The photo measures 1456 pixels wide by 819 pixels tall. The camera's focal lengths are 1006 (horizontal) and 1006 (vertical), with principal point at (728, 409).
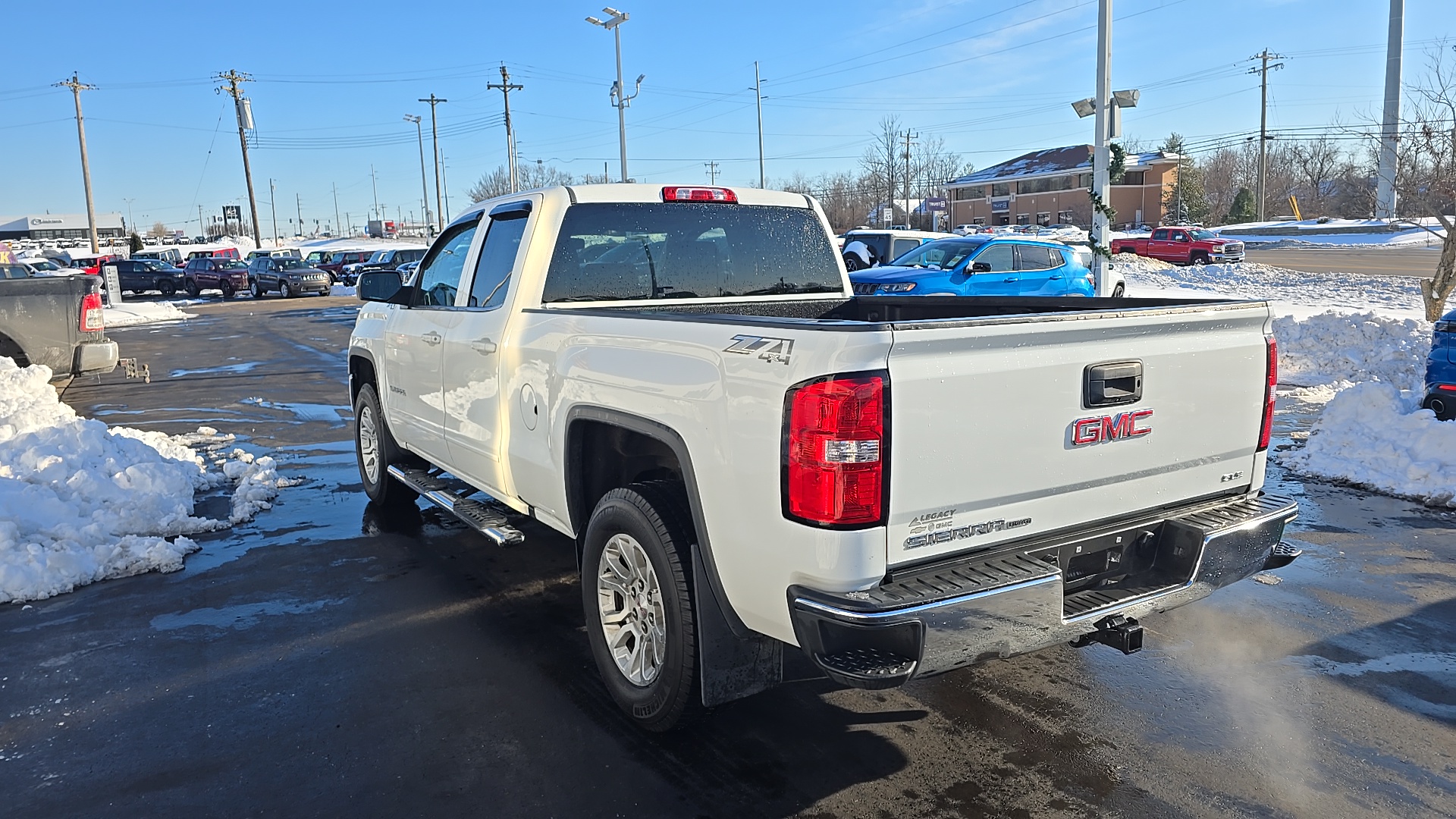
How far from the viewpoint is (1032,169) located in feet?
282

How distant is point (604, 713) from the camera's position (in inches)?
157

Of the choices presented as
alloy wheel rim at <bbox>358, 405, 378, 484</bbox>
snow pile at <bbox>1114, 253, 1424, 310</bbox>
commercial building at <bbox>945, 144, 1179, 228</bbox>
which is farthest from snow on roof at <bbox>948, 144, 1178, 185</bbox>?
alloy wheel rim at <bbox>358, 405, 378, 484</bbox>

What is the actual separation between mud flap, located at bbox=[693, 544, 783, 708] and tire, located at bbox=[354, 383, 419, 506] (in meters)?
3.93

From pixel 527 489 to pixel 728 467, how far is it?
1.78m

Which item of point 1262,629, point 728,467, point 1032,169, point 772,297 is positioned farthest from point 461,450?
point 1032,169

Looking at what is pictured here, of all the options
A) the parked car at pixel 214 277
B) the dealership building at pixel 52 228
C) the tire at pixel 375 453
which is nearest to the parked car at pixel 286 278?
the parked car at pixel 214 277

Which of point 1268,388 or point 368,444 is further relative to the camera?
point 368,444

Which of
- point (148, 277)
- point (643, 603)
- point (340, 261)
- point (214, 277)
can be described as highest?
point (340, 261)

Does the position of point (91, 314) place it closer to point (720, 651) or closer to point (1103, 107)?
point (720, 651)

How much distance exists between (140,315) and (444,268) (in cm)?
2976

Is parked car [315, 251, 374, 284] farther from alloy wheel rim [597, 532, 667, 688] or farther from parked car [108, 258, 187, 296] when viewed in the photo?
alloy wheel rim [597, 532, 667, 688]

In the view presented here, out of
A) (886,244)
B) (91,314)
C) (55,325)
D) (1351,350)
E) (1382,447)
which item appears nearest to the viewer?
(1382,447)

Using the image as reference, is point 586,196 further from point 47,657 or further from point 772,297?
point 47,657

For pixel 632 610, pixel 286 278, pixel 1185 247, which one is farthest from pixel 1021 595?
pixel 1185 247
